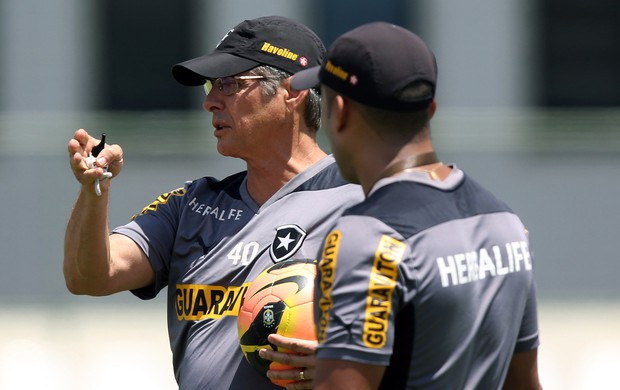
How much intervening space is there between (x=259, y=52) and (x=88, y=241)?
79 cm

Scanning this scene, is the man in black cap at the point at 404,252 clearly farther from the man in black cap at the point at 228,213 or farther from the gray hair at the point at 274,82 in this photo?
the gray hair at the point at 274,82

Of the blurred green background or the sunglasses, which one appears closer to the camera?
the sunglasses

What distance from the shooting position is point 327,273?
2.66 m

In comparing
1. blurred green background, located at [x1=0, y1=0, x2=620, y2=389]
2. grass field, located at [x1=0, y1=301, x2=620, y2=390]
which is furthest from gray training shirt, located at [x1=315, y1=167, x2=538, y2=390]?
blurred green background, located at [x1=0, y1=0, x2=620, y2=389]

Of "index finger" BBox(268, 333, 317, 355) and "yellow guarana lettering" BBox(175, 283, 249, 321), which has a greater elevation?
"index finger" BBox(268, 333, 317, 355)

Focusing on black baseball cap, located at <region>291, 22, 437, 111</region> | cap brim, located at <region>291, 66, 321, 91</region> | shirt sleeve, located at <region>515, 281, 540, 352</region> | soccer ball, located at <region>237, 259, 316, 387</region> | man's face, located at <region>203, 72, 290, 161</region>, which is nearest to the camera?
black baseball cap, located at <region>291, 22, 437, 111</region>

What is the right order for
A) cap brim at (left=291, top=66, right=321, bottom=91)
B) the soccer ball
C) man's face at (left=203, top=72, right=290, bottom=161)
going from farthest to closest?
1. man's face at (left=203, top=72, right=290, bottom=161)
2. the soccer ball
3. cap brim at (left=291, top=66, right=321, bottom=91)

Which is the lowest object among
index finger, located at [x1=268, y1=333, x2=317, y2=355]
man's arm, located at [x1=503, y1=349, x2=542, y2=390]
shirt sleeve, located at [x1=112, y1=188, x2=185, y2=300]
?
shirt sleeve, located at [x1=112, y1=188, x2=185, y2=300]

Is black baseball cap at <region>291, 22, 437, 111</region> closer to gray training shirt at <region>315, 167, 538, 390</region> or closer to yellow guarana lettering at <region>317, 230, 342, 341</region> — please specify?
gray training shirt at <region>315, 167, 538, 390</region>

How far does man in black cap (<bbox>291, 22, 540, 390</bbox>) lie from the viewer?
261 centimetres

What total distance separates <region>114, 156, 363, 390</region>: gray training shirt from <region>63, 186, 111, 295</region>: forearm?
0.16 metres

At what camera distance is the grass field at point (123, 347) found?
8594 millimetres

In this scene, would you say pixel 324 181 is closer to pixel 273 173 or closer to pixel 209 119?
pixel 273 173

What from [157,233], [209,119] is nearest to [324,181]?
[157,233]
